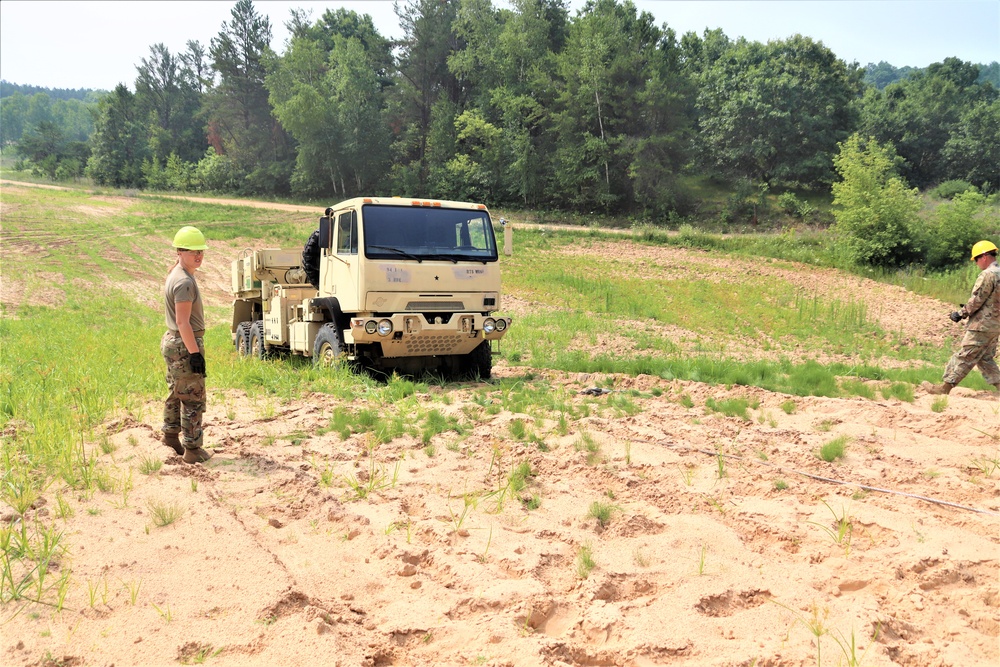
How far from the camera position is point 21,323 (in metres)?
16.0

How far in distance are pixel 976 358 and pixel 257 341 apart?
11646 millimetres

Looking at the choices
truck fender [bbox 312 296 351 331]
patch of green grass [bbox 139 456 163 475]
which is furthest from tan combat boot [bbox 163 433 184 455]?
truck fender [bbox 312 296 351 331]

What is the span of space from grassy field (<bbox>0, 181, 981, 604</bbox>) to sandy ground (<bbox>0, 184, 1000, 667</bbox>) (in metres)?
0.38

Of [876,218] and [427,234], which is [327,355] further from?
[876,218]

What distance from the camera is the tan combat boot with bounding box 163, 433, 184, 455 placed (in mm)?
6195

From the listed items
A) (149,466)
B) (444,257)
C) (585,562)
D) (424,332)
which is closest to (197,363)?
(149,466)

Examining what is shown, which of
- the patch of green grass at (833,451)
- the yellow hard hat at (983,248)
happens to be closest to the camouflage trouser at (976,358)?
the yellow hard hat at (983,248)

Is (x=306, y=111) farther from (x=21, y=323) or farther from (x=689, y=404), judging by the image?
(x=689, y=404)

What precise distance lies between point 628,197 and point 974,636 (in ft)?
154

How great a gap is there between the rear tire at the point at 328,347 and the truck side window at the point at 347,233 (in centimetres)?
114

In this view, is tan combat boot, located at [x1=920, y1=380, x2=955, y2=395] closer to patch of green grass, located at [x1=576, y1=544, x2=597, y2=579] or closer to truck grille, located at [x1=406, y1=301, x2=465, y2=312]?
truck grille, located at [x1=406, y1=301, x2=465, y2=312]

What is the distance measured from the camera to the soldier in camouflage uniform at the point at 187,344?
5.92 meters

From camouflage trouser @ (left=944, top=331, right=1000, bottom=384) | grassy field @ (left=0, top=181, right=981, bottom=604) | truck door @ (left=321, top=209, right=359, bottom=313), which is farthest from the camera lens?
truck door @ (left=321, top=209, right=359, bottom=313)

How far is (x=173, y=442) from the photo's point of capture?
6211 mm
